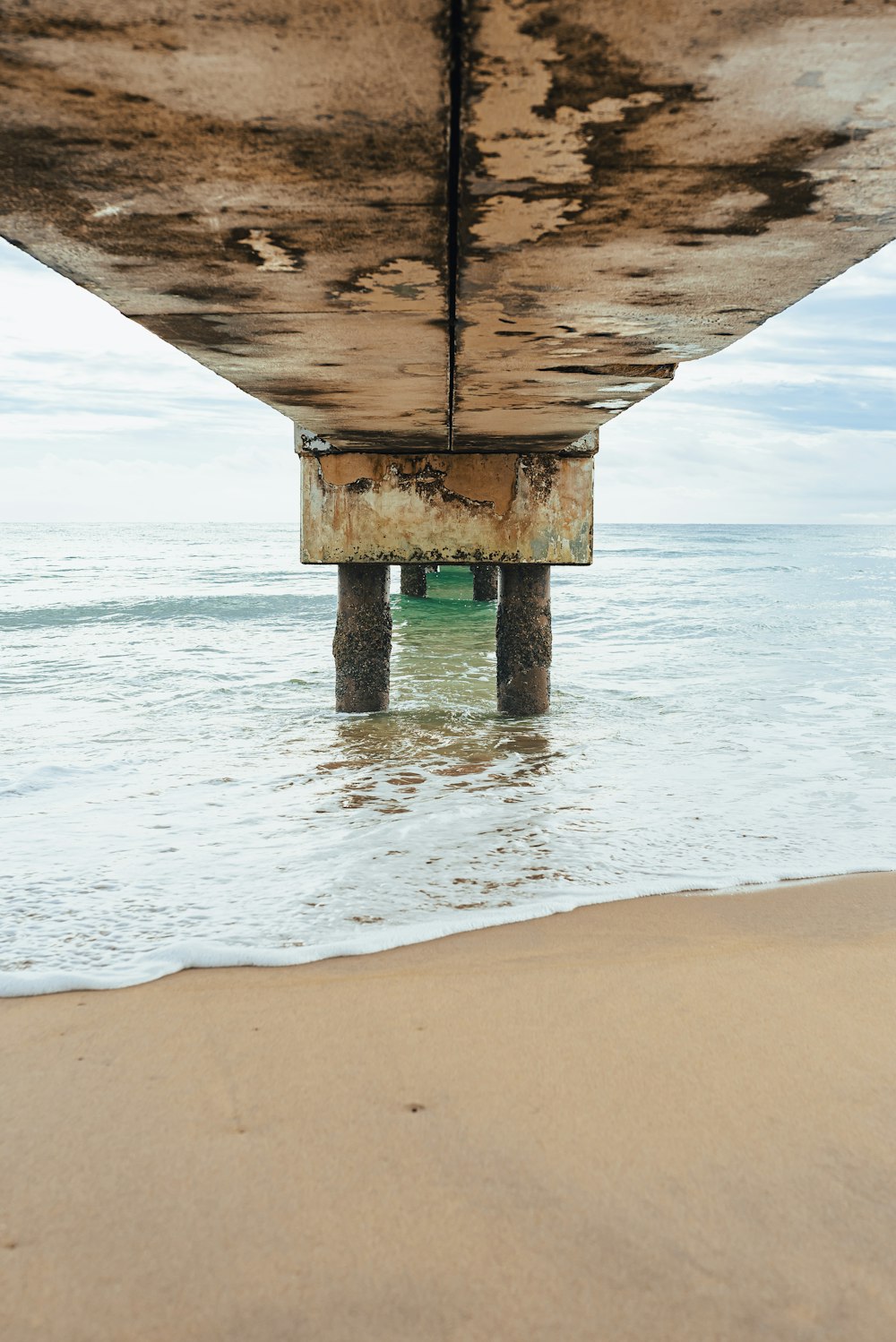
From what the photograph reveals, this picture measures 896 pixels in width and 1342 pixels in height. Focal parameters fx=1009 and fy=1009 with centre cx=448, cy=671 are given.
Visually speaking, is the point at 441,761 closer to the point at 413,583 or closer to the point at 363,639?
the point at 363,639

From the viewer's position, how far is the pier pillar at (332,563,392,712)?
7.51m

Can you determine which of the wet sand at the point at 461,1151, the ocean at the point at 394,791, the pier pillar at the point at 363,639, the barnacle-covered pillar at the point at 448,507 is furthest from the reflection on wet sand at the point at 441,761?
the barnacle-covered pillar at the point at 448,507

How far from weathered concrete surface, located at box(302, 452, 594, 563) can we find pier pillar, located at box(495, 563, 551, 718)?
878 mm

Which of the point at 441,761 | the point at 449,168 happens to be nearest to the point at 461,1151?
the point at 449,168

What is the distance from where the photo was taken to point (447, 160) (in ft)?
5.52

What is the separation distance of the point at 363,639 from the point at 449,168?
235 inches

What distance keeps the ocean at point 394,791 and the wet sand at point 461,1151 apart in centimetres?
55

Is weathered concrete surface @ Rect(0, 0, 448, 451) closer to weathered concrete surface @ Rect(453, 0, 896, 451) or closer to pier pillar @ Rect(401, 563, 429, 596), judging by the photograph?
weathered concrete surface @ Rect(453, 0, 896, 451)

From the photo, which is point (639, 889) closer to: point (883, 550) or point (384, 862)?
point (384, 862)

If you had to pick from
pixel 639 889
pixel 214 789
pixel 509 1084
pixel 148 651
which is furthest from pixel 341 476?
pixel 148 651

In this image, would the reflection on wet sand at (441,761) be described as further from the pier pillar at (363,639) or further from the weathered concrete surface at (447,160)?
the weathered concrete surface at (447,160)

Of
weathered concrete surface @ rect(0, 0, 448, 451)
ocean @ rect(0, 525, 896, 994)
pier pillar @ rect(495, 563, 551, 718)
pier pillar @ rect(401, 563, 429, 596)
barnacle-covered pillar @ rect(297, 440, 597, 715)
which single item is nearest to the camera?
weathered concrete surface @ rect(0, 0, 448, 451)

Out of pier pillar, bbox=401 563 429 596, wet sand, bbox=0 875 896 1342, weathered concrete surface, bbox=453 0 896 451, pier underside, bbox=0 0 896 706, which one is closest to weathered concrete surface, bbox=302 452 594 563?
pier underside, bbox=0 0 896 706

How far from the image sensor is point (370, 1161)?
2119 mm
